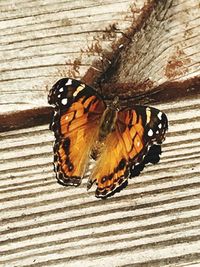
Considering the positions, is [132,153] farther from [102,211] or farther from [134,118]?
[102,211]

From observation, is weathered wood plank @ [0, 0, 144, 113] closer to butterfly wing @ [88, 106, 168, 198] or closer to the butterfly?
the butterfly

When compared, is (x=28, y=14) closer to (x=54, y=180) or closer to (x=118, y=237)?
(x=54, y=180)

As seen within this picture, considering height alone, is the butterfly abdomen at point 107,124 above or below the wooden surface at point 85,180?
below

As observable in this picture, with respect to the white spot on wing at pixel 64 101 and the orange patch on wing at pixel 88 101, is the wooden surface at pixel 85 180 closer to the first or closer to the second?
the white spot on wing at pixel 64 101

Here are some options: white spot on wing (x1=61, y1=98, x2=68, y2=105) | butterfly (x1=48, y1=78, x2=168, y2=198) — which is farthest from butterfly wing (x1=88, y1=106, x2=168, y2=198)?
white spot on wing (x1=61, y1=98, x2=68, y2=105)

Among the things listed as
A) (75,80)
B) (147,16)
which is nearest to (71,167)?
(75,80)

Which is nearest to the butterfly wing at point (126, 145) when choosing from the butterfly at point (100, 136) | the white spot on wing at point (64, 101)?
the butterfly at point (100, 136)

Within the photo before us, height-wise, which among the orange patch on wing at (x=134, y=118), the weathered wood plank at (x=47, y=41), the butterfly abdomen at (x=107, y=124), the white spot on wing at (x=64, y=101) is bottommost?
the butterfly abdomen at (x=107, y=124)
